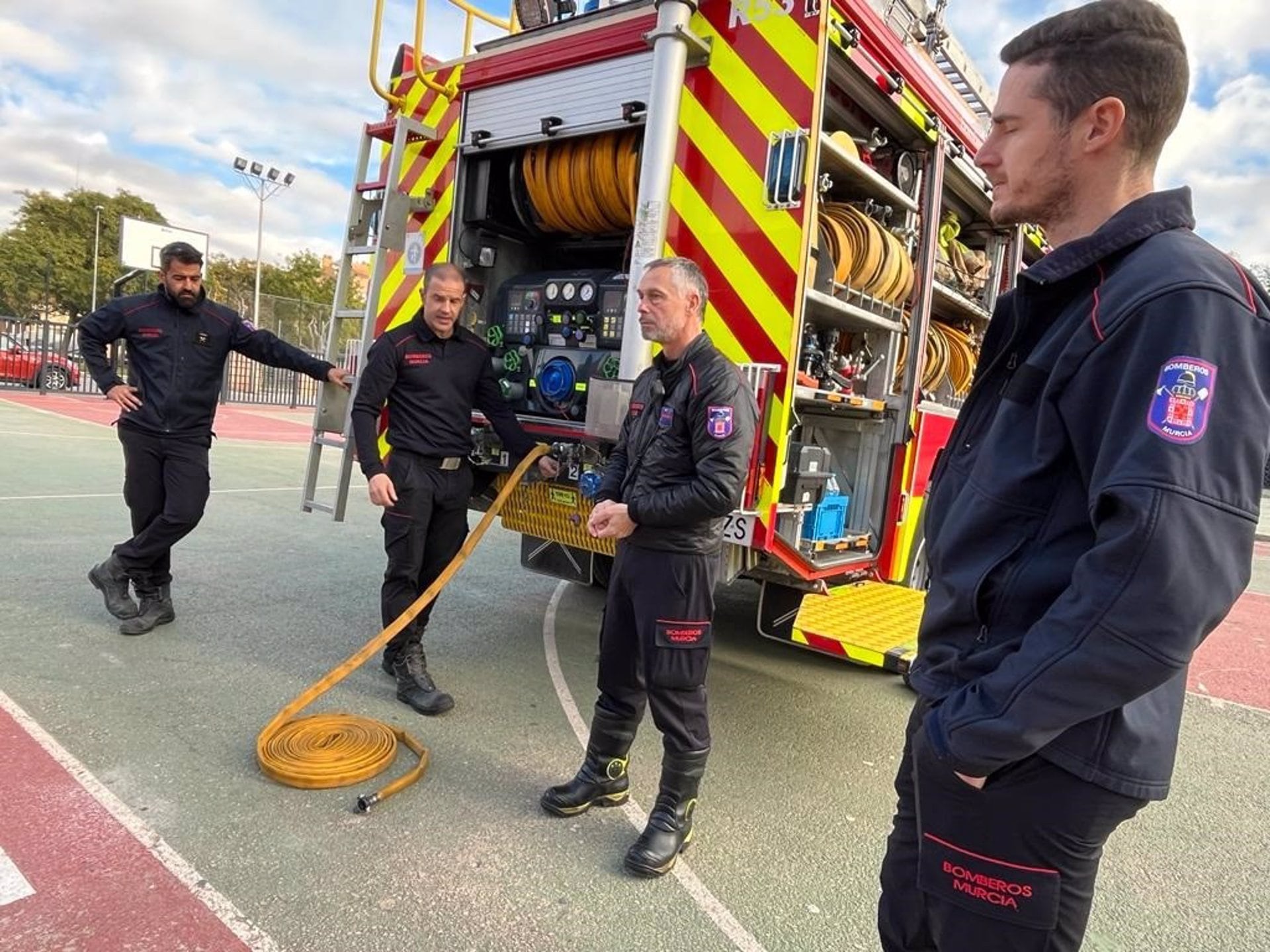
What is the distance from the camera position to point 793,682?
176 inches

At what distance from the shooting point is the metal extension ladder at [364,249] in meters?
4.21

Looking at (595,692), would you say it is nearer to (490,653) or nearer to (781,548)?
(490,653)

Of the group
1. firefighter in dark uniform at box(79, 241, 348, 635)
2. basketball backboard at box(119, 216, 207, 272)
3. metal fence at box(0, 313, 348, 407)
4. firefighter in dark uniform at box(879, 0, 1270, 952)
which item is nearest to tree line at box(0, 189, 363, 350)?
basketball backboard at box(119, 216, 207, 272)

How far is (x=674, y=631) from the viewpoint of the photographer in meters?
2.65

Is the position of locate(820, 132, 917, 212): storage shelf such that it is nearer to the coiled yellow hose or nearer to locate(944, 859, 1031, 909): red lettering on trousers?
the coiled yellow hose

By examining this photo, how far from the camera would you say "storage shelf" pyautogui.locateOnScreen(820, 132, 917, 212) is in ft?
11.1

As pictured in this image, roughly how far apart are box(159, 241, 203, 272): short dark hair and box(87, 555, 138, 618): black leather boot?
5.21 feet

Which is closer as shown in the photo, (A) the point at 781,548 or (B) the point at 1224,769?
(A) the point at 781,548

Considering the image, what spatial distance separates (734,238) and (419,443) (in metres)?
1.65

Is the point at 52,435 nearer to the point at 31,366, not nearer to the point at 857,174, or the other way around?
the point at 31,366

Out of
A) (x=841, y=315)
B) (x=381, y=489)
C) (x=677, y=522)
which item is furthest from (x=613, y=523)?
(x=841, y=315)

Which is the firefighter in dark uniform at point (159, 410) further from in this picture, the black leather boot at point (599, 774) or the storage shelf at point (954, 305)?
the storage shelf at point (954, 305)

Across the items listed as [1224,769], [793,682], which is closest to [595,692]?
[793,682]

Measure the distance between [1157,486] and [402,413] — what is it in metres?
3.26
